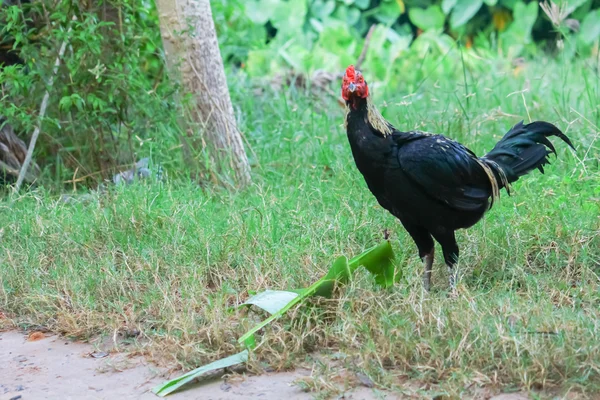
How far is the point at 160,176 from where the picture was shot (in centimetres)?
577

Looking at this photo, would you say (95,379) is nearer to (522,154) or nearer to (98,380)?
(98,380)

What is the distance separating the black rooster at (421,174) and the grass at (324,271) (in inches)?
12.0

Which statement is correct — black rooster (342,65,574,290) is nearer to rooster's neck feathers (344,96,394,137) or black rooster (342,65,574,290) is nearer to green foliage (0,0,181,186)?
rooster's neck feathers (344,96,394,137)

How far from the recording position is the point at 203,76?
572 centimetres

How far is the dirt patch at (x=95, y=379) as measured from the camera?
10.0 feet

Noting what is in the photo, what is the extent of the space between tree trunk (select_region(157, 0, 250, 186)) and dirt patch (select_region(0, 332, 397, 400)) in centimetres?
231

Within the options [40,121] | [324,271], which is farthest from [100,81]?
[324,271]

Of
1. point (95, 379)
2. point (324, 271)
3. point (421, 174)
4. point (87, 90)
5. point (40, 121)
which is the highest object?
point (87, 90)

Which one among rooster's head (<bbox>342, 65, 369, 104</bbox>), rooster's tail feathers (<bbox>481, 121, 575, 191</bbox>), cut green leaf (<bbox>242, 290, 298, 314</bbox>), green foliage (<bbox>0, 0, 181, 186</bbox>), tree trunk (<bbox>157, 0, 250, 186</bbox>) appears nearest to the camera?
cut green leaf (<bbox>242, 290, 298, 314</bbox>)

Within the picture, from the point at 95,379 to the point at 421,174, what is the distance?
5.49 feet

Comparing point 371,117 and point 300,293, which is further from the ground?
point 371,117

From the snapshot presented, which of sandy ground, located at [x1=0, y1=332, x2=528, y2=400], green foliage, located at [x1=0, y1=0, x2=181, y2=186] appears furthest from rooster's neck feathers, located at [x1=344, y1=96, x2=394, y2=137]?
green foliage, located at [x1=0, y1=0, x2=181, y2=186]

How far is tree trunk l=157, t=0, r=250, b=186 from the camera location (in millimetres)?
5594

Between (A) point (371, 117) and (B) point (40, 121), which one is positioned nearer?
(A) point (371, 117)
